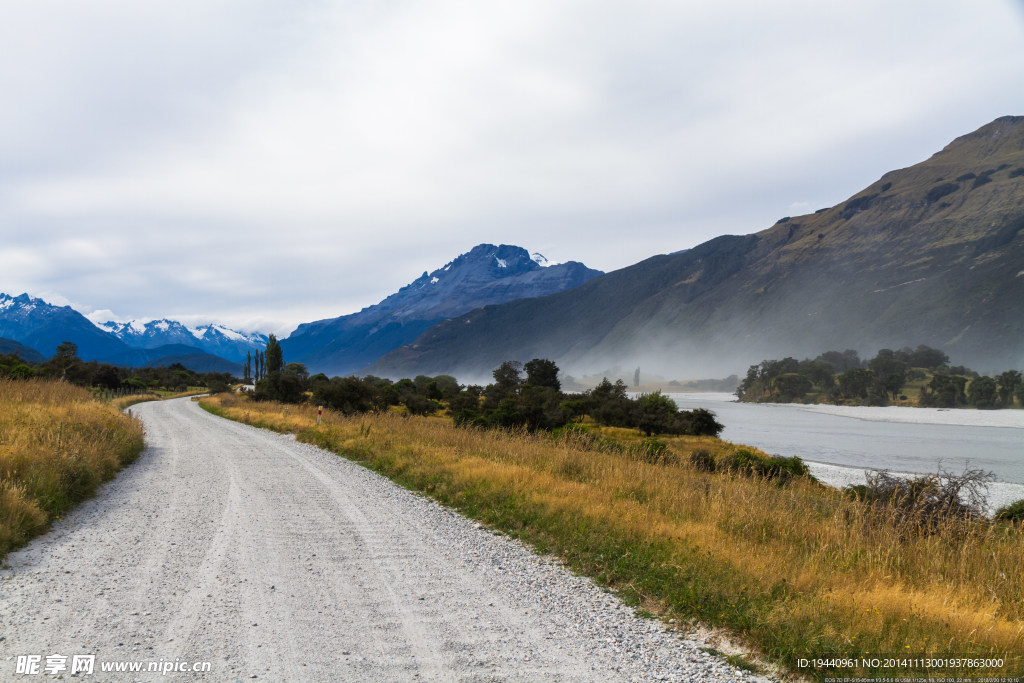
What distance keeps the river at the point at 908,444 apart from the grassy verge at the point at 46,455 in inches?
804

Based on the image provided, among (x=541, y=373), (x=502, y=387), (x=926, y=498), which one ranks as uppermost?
(x=541, y=373)

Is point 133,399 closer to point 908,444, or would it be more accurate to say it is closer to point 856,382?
point 908,444

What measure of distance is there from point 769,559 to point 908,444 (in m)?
56.0

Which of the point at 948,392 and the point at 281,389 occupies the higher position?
the point at 281,389

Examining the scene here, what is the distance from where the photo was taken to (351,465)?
1698 centimetres

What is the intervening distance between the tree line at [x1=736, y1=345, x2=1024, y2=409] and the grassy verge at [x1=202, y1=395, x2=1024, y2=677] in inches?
4359

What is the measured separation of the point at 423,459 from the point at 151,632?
10.6m

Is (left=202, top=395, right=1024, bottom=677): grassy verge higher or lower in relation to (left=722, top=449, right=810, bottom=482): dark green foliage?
higher

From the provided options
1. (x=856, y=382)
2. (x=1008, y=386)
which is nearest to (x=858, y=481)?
(x=1008, y=386)

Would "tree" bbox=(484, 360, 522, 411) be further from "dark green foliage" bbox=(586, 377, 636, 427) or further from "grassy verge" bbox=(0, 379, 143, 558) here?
"grassy verge" bbox=(0, 379, 143, 558)

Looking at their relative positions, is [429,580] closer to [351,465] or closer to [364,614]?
[364,614]

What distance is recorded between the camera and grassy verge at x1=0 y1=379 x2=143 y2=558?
7.84 m

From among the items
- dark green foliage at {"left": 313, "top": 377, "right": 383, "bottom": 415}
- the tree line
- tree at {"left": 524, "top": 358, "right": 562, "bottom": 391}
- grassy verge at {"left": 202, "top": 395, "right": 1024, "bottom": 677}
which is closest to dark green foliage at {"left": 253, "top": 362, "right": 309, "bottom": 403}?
dark green foliage at {"left": 313, "top": 377, "right": 383, "bottom": 415}

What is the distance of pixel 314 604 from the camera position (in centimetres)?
566
